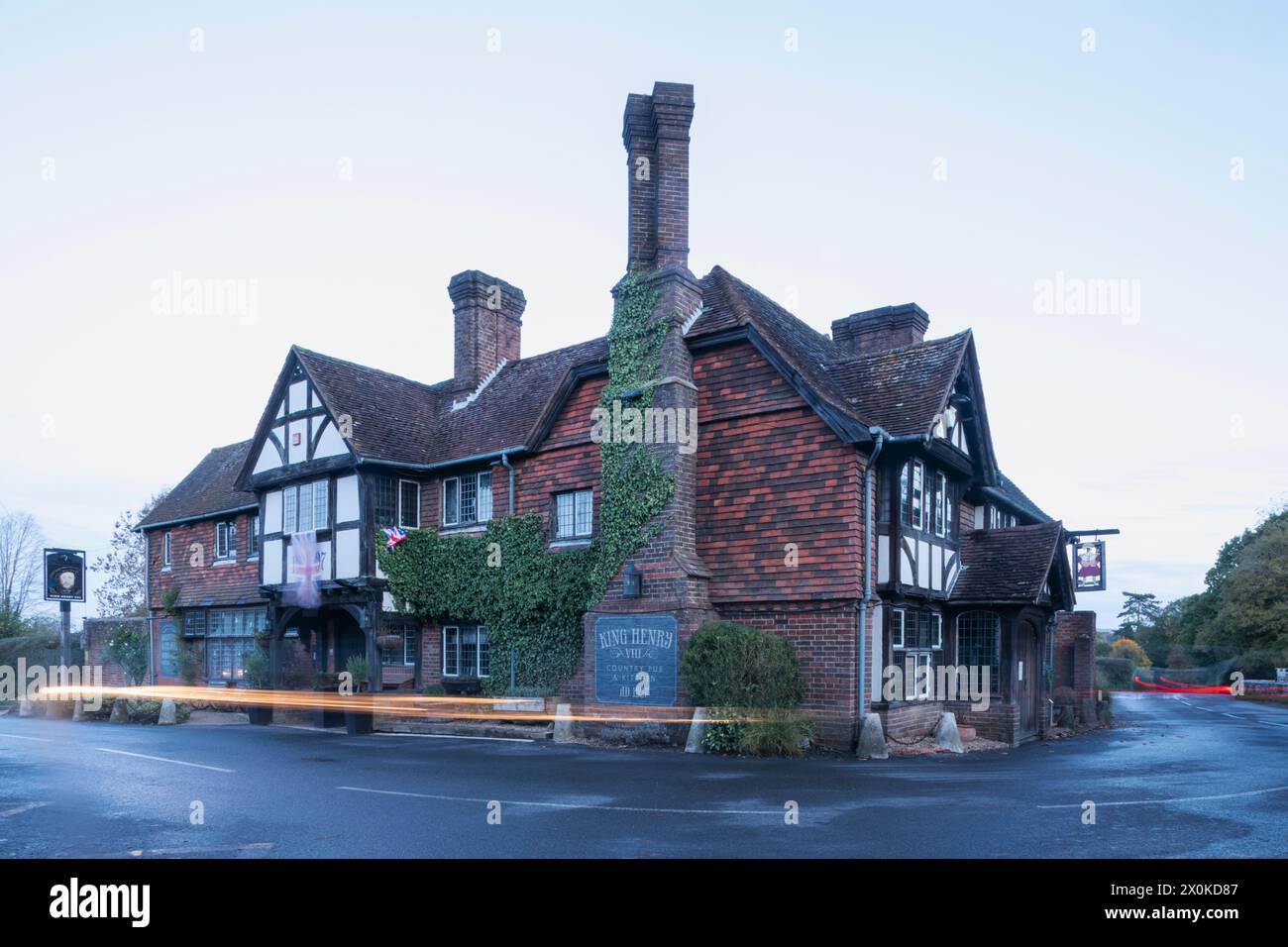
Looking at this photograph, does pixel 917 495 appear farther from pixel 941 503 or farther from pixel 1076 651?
pixel 1076 651

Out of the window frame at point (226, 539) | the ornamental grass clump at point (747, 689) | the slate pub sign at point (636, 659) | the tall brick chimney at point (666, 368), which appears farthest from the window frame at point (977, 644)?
the window frame at point (226, 539)

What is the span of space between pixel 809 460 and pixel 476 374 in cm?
1174

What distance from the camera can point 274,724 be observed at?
74.0 feet

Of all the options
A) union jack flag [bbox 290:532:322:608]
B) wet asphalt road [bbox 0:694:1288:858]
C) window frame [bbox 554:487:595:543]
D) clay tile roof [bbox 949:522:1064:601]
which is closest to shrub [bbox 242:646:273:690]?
union jack flag [bbox 290:532:322:608]

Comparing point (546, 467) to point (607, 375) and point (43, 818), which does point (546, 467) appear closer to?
point (607, 375)

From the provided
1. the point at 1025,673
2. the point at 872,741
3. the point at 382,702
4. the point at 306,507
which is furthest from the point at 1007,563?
the point at 306,507

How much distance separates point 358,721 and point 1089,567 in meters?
18.9

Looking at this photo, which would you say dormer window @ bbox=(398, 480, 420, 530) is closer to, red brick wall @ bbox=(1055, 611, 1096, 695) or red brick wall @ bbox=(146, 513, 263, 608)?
red brick wall @ bbox=(146, 513, 263, 608)

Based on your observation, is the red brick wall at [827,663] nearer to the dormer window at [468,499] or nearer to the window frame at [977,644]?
the window frame at [977,644]

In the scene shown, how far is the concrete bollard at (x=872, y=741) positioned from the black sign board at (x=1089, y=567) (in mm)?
12593

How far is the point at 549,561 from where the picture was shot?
774 inches

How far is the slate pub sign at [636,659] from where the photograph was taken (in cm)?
1681
